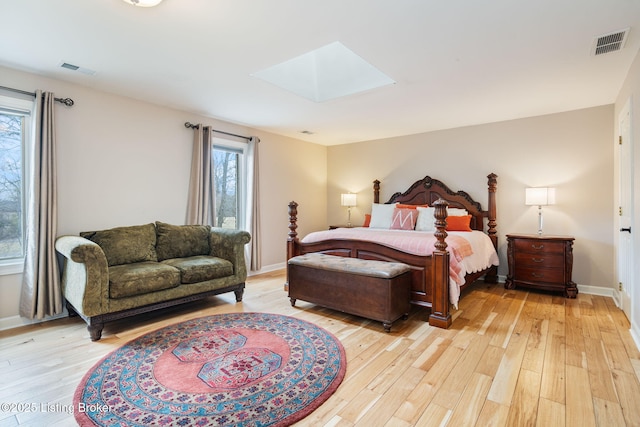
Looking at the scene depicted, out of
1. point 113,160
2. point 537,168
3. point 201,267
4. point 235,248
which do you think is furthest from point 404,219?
point 113,160

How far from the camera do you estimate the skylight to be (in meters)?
3.35

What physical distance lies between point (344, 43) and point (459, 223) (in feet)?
10.0

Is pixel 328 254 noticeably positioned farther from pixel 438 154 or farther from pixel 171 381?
pixel 438 154

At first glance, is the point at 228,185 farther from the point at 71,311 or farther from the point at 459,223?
the point at 459,223

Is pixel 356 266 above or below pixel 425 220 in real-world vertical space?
below

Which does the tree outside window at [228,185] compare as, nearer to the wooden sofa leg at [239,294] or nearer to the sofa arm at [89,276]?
the wooden sofa leg at [239,294]

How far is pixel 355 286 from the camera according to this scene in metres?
3.05

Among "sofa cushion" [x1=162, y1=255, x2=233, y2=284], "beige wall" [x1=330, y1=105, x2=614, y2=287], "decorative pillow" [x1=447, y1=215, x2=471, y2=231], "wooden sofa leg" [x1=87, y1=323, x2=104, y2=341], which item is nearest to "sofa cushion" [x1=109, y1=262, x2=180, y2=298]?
"sofa cushion" [x1=162, y1=255, x2=233, y2=284]

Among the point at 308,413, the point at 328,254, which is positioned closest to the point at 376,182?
the point at 328,254

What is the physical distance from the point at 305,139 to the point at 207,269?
11.0ft

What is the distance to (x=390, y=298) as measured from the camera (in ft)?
9.30

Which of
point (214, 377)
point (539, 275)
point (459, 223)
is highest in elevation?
point (459, 223)

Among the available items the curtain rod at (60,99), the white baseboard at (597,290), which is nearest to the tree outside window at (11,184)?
the curtain rod at (60,99)

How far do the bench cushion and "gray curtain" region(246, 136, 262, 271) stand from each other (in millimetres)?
1652
